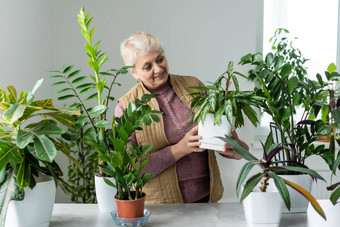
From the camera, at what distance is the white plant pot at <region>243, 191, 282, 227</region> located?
4.35ft

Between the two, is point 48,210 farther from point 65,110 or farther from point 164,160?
point 164,160

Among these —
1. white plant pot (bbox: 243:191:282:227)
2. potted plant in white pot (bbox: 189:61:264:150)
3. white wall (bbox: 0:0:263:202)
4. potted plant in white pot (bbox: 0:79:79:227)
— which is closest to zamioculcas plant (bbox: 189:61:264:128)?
potted plant in white pot (bbox: 189:61:264:150)

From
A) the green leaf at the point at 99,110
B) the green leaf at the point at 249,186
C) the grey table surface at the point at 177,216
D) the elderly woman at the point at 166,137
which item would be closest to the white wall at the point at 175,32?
the elderly woman at the point at 166,137

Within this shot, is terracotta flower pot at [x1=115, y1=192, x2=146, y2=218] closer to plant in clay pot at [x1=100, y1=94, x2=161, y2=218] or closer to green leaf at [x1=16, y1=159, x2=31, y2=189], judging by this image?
plant in clay pot at [x1=100, y1=94, x2=161, y2=218]

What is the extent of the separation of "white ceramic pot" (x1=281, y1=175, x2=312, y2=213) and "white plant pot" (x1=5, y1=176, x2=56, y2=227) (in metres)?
0.88

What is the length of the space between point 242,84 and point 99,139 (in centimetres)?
258

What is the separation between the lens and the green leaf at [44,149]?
120 centimetres

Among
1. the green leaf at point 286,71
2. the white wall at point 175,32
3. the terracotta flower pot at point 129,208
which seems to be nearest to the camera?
the terracotta flower pot at point 129,208

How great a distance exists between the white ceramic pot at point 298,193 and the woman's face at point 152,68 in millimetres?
889

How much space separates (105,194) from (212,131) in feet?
1.65

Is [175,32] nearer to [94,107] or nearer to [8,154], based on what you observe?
[94,107]

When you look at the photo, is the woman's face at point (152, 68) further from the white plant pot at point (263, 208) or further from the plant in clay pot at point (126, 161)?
the white plant pot at point (263, 208)

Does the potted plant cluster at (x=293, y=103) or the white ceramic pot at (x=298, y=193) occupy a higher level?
the potted plant cluster at (x=293, y=103)

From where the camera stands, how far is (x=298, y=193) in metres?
1.50
